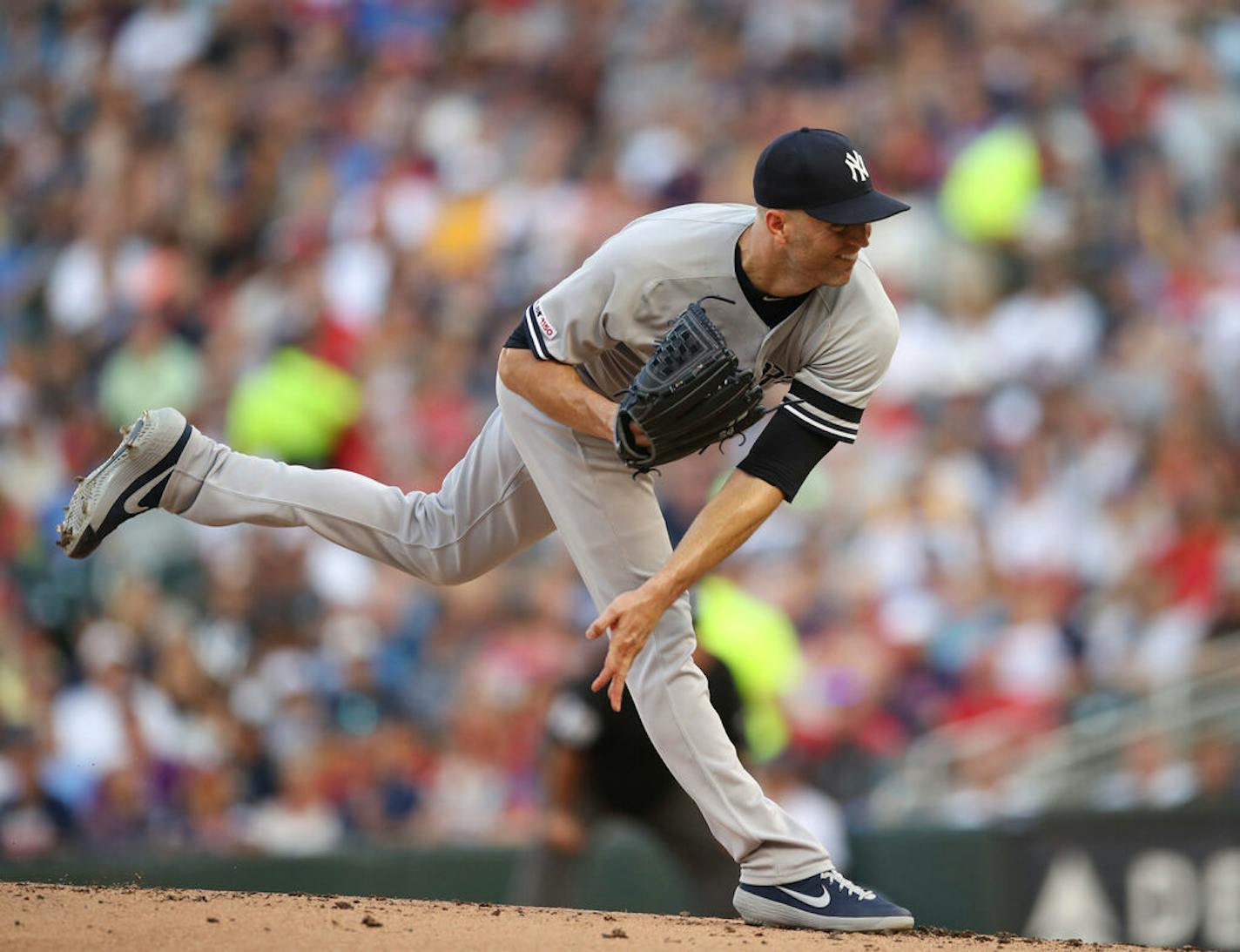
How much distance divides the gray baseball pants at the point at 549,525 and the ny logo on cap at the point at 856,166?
81 cm

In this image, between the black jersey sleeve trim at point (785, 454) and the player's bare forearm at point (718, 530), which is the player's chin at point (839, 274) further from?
the player's bare forearm at point (718, 530)

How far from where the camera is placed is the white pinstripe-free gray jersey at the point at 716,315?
3.92 meters

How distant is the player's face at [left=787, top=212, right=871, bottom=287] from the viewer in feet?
12.3

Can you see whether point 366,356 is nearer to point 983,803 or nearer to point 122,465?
point 983,803

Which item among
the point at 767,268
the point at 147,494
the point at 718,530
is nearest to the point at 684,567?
the point at 718,530

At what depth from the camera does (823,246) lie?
3775 mm

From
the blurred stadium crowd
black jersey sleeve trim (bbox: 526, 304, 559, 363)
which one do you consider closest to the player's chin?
black jersey sleeve trim (bbox: 526, 304, 559, 363)

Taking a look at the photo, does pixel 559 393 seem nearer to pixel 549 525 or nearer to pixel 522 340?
pixel 522 340

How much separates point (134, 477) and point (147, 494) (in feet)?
0.17

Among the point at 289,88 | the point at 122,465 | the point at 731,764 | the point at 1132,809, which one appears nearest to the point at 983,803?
the point at 1132,809

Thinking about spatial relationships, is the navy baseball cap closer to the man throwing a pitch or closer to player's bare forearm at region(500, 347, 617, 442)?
the man throwing a pitch

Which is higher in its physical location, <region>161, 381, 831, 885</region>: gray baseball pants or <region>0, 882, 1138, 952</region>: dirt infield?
<region>161, 381, 831, 885</region>: gray baseball pants

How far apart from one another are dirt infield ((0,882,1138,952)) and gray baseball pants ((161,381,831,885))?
0.87 feet

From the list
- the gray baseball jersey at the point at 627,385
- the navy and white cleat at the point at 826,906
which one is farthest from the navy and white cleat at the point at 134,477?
the navy and white cleat at the point at 826,906
